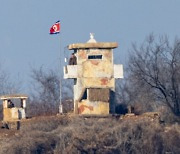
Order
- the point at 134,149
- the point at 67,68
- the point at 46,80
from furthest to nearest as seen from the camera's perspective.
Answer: the point at 46,80
the point at 67,68
the point at 134,149

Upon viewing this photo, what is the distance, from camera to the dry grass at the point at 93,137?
232 ft

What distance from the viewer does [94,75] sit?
7588 centimetres

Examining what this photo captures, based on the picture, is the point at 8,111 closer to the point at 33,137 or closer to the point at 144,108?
the point at 33,137

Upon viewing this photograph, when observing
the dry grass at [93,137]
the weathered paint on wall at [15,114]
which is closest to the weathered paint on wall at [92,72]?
the dry grass at [93,137]

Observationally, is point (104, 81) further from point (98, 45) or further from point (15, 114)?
point (15, 114)

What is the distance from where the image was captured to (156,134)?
237 feet

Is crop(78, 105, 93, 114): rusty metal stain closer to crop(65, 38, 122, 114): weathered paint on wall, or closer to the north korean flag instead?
crop(65, 38, 122, 114): weathered paint on wall

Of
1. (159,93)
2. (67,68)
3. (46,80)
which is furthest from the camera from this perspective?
(46,80)

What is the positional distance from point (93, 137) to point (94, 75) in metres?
5.68

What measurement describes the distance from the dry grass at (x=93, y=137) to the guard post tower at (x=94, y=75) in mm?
1827

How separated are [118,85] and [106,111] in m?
23.9

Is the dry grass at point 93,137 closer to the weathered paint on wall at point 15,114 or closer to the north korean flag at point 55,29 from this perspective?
the weathered paint on wall at point 15,114

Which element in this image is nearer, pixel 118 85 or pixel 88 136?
pixel 88 136

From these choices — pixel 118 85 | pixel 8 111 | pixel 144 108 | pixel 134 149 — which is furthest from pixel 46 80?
pixel 134 149
